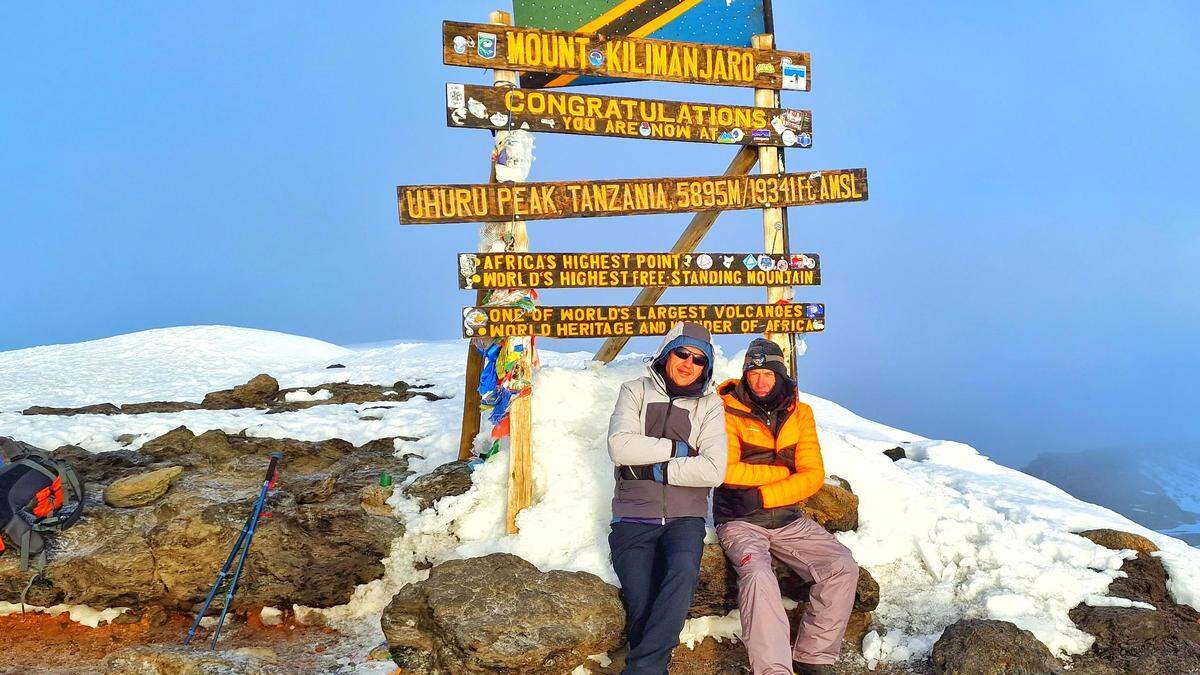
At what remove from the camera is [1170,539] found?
29.2 feet

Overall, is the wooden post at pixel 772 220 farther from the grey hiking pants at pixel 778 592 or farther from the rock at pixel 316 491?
the rock at pixel 316 491

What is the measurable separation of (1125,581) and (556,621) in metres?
5.69

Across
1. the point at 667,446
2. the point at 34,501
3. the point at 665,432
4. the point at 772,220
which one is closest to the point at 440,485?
the point at 665,432

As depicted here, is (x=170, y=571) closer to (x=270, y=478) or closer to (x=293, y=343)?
(x=270, y=478)

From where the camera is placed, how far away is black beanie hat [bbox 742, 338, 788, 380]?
6730 millimetres

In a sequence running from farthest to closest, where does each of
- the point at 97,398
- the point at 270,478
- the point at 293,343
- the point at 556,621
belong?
1. the point at 293,343
2. the point at 97,398
3. the point at 270,478
4. the point at 556,621

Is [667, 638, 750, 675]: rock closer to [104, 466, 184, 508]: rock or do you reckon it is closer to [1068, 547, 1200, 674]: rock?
[1068, 547, 1200, 674]: rock

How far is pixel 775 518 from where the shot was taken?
21.6ft

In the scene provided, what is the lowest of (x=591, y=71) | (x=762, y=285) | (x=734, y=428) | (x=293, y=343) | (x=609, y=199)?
(x=293, y=343)

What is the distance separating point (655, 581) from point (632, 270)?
358 centimetres

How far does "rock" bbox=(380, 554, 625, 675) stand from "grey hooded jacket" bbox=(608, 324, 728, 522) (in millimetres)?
783

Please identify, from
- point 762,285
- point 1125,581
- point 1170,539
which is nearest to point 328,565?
point 762,285

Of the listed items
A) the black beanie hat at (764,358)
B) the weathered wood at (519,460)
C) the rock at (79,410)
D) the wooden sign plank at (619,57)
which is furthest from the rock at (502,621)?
the rock at (79,410)

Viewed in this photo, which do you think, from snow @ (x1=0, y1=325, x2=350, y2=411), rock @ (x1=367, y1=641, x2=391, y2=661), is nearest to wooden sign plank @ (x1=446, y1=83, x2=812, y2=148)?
rock @ (x1=367, y1=641, x2=391, y2=661)
